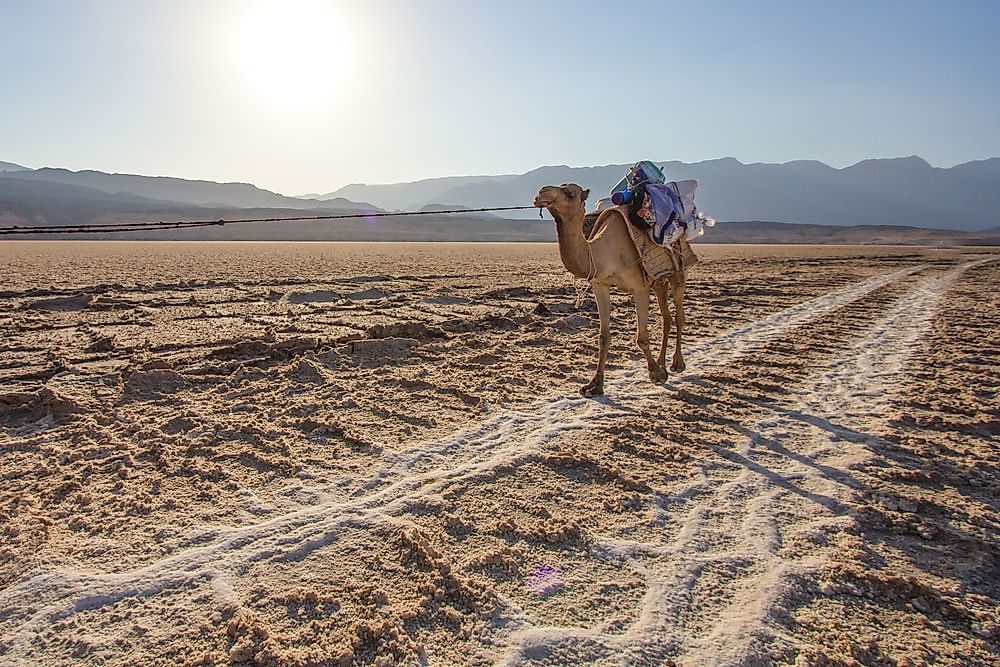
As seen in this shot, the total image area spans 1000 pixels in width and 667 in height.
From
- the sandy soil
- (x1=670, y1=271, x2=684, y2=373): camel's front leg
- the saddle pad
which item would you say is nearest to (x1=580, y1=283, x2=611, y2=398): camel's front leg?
the sandy soil

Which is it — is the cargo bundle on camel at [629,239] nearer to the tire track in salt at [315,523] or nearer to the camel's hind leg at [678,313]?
the camel's hind leg at [678,313]

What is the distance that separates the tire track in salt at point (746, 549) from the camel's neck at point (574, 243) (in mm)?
2132

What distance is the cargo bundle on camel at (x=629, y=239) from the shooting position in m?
5.27

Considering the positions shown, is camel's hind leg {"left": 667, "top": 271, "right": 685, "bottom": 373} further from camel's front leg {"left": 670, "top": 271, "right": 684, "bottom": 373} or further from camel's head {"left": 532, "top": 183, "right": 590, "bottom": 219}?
camel's head {"left": 532, "top": 183, "right": 590, "bottom": 219}

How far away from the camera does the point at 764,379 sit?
20.0ft

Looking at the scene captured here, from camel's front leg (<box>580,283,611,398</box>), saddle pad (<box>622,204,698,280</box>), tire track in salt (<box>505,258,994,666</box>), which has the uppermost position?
saddle pad (<box>622,204,698,280</box>)

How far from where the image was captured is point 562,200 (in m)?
5.12

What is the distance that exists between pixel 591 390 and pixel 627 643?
338 centimetres

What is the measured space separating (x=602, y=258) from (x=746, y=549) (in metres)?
3.25

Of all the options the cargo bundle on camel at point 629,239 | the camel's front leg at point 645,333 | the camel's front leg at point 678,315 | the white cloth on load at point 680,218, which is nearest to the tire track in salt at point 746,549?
the camel's front leg at point 645,333

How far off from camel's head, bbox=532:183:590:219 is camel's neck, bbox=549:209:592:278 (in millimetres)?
35

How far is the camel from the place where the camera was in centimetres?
518

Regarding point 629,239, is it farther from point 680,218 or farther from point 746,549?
point 746,549

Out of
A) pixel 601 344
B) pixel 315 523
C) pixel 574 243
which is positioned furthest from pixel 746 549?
pixel 574 243
